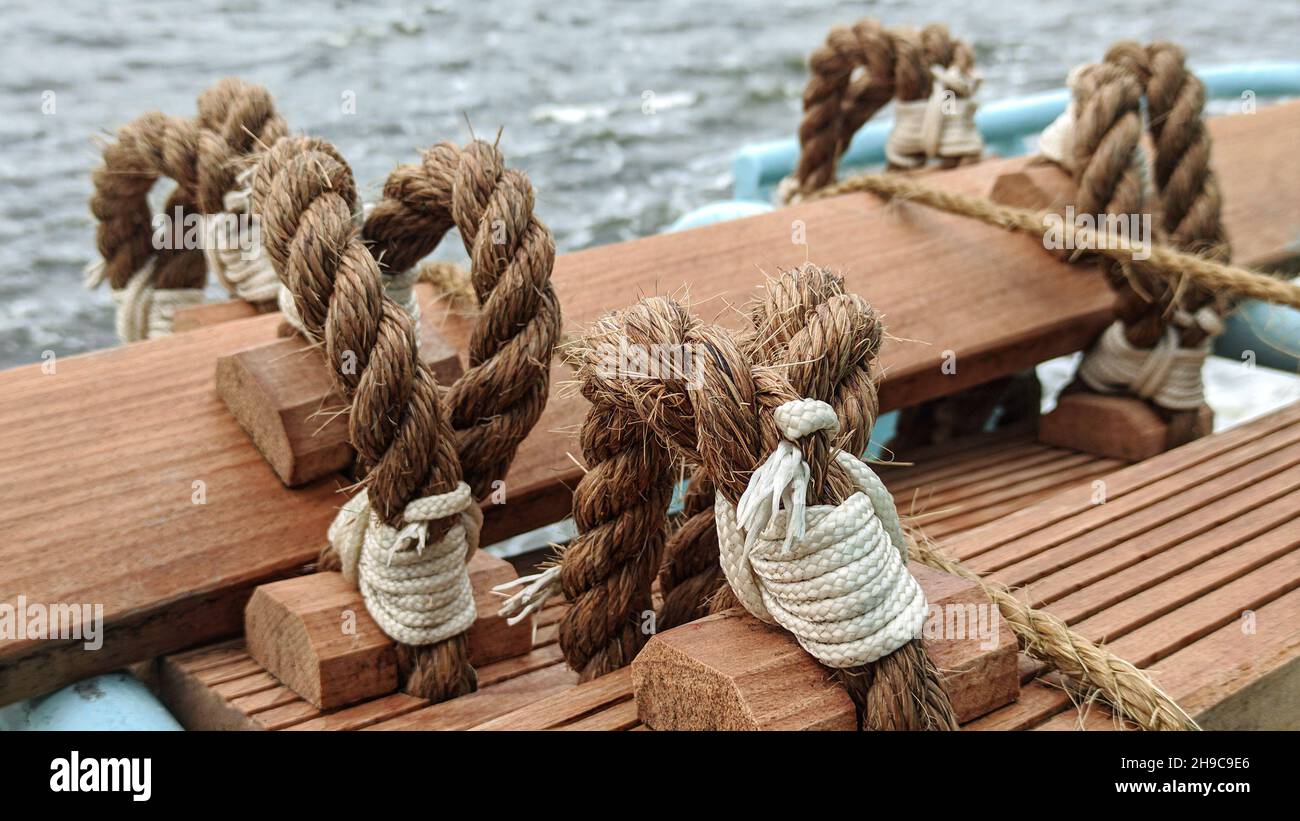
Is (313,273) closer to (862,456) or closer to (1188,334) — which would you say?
(862,456)

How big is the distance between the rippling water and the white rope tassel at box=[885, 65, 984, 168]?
1605 mm

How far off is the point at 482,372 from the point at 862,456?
0.40 meters

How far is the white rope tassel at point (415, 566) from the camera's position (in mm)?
1281

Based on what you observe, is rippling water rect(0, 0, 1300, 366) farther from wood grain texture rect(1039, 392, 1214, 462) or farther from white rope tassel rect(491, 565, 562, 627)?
white rope tassel rect(491, 565, 562, 627)

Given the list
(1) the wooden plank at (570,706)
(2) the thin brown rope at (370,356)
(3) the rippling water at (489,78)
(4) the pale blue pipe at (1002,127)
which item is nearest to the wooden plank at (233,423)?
(2) the thin brown rope at (370,356)

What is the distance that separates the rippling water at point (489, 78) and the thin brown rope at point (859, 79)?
148 centimetres

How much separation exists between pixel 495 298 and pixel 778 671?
49 centimetres

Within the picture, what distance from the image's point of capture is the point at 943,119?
2498 millimetres

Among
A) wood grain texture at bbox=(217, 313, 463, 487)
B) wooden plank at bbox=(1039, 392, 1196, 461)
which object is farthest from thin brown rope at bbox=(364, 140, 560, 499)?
wooden plank at bbox=(1039, 392, 1196, 461)

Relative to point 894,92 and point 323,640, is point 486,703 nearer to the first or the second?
point 323,640

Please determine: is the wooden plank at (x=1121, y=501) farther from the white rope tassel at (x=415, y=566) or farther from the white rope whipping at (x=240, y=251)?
the white rope whipping at (x=240, y=251)

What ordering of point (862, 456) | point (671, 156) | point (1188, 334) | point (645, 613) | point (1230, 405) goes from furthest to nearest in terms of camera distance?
point (671, 156)
point (1230, 405)
point (1188, 334)
point (645, 613)
point (862, 456)
